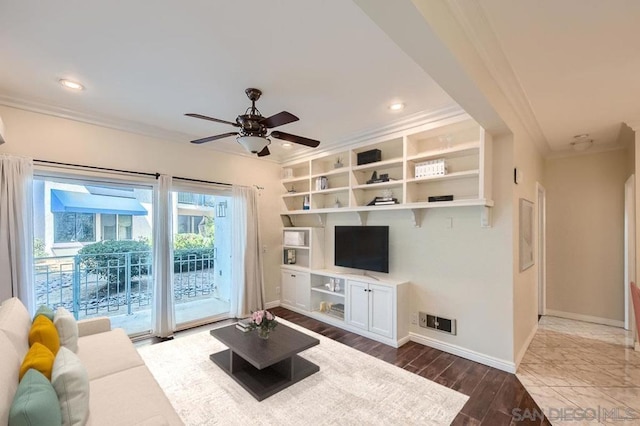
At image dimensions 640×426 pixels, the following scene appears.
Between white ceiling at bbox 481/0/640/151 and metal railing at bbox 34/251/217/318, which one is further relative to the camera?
metal railing at bbox 34/251/217/318

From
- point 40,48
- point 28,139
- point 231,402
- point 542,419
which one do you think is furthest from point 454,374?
point 28,139

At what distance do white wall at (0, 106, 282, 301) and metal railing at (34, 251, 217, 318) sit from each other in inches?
48.6

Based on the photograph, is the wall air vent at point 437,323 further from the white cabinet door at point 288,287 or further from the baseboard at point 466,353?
the white cabinet door at point 288,287

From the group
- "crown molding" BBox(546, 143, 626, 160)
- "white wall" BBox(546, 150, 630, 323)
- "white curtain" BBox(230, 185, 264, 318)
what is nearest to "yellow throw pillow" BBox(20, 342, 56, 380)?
"white curtain" BBox(230, 185, 264, 318)

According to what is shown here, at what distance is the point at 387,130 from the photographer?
367 cm

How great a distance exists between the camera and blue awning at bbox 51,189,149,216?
3.32m

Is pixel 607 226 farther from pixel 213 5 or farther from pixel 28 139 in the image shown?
pixel 28 139

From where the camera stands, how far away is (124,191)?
12.4 ft

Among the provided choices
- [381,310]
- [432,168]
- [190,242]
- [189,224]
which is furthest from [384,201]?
[190,242]

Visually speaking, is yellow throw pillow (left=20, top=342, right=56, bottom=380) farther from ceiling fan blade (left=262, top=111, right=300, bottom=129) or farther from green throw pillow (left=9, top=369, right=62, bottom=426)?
ceiling fan blade (left=262, top=111, right=300, bottom=129)

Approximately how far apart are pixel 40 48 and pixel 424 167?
3.57 meters

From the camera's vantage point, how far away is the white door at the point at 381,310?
11.5 feet

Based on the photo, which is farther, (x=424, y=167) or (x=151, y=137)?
(x=151, y=137)

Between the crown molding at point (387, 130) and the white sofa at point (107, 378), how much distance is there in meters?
3.42
